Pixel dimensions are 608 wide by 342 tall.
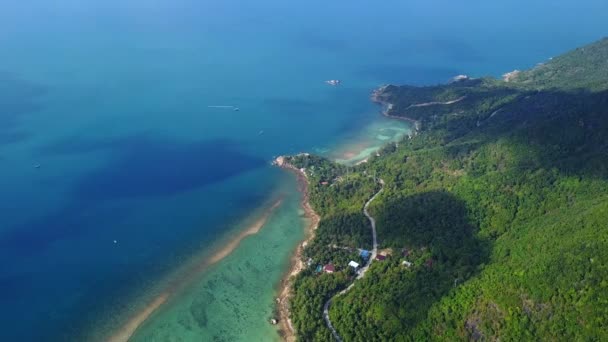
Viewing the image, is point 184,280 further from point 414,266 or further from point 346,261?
point 414,266

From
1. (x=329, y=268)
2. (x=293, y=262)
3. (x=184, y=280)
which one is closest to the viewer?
(x=329, y=268)

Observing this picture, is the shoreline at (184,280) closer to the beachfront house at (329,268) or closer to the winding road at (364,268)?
the beachfront house at (329,268)

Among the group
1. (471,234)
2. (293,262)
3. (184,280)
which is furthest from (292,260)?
(471,234)

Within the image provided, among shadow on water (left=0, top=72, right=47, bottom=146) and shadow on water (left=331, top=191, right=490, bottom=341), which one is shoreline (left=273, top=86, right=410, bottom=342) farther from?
shadow on water (left=0, top=72, right=47, bottom=146)

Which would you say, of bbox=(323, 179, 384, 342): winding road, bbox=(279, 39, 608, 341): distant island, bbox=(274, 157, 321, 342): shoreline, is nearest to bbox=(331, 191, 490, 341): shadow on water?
bbox=(279, 39, 608, 341): distant island

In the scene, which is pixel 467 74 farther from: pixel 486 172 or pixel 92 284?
pixel 92 284

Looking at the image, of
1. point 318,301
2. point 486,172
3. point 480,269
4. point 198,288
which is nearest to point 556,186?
point 486,172

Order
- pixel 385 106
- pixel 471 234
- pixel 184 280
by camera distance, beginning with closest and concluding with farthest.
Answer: pixel 471 234 < pixel 184 280 < pixel 385 106

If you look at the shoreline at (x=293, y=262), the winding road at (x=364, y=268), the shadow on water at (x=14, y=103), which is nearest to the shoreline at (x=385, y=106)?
the shoreline at (x=293, y=262)
